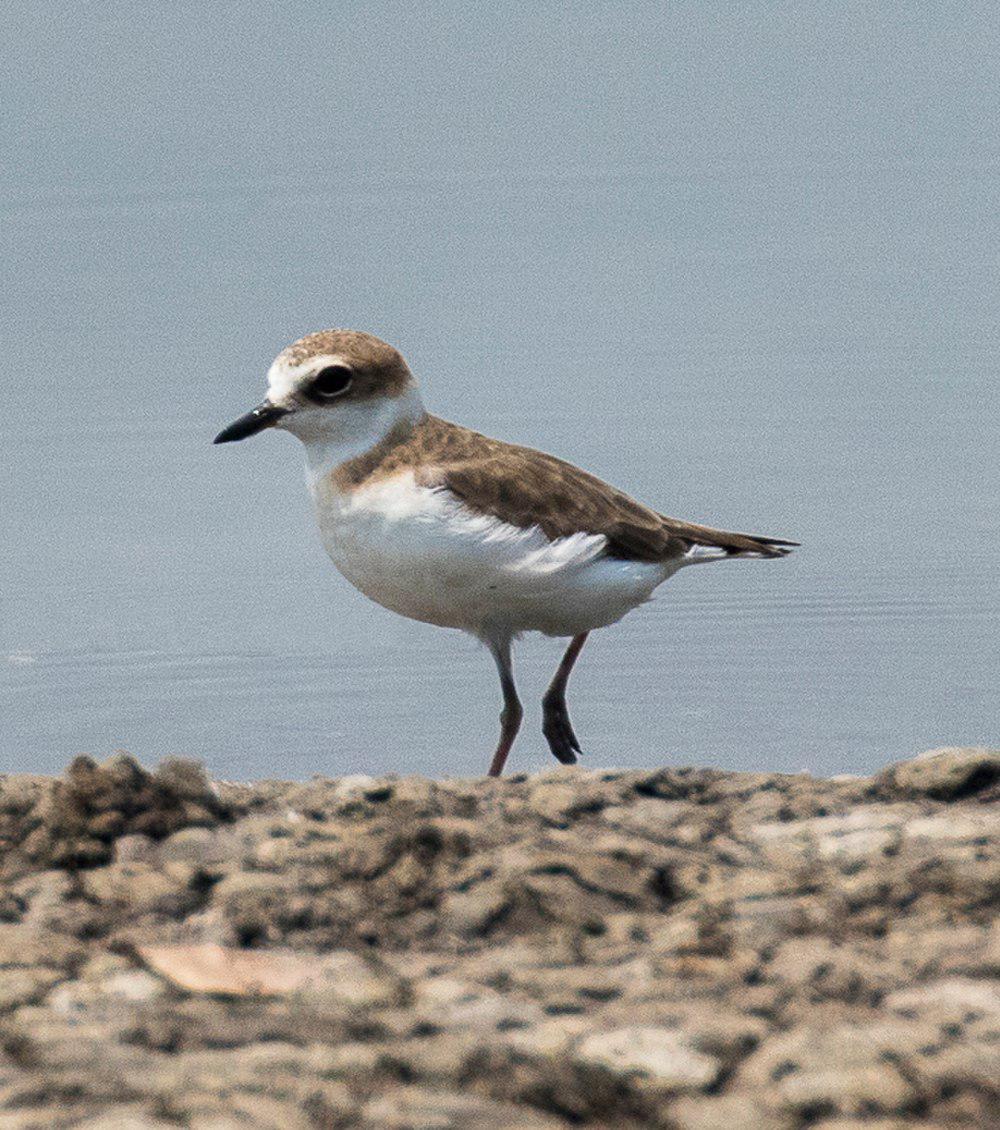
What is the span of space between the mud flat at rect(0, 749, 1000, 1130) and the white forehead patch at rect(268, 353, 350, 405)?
1785 millimetres

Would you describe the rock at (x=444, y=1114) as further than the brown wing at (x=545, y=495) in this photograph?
No

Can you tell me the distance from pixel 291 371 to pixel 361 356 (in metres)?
0.24

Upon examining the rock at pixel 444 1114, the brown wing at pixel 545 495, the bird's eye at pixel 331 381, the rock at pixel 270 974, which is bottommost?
the rock at pixel 444 1114

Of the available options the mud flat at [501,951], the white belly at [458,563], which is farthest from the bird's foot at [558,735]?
the mud flat at [501,951]

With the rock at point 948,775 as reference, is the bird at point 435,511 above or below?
above

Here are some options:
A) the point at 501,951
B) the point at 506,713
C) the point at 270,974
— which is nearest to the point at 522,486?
the point at 506,713

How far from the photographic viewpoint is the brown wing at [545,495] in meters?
7.26

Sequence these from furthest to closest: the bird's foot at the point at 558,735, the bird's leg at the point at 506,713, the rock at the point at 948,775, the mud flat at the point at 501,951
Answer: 1. the bird's foot at the point at 558,735
2. the bird's leg at the point at 506,713
3. the rock at the point at 948,775
4. the mud flat at the point at 501,951

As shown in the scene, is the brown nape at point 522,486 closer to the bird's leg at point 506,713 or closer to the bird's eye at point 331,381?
the bird's eye at point 331,381

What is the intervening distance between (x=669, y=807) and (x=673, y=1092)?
1792 millimetres

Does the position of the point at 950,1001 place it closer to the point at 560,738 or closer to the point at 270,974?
the point at 270,974

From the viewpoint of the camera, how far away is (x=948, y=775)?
19.2 ft

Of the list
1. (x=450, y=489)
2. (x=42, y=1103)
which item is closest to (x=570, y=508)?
(x=450, y=489)

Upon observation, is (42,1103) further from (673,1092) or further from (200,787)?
(200,787)
